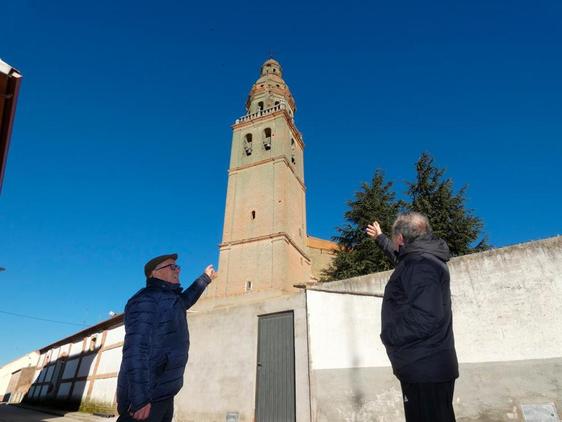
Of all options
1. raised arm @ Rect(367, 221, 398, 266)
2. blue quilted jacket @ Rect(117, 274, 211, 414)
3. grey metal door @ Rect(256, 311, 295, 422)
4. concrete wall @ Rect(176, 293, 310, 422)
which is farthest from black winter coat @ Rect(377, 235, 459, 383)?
grey metal door @ Rect(256, 311, 295, 422)

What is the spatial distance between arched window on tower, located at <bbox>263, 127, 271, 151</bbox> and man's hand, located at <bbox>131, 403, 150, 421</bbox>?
26243 millimetres

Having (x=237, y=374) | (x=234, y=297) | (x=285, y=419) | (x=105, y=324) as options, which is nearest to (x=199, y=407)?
(x=237, y=374)

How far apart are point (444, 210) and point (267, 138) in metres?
15.1

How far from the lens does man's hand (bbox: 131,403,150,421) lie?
2.16 m

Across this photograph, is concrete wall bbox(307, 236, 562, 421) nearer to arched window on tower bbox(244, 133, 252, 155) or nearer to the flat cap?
the flat cap

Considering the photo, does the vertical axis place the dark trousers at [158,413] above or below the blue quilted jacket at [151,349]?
below

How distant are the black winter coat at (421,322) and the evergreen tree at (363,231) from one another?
16.8 meters

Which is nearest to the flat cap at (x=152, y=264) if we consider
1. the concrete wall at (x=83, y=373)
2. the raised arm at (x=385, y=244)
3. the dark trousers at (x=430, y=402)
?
the raised arm at (x=385, y=244)

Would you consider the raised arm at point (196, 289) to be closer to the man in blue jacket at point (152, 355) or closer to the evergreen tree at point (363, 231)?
the man in blue jacket at point (152, 355)

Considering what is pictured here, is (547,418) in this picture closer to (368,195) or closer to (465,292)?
(465,292)

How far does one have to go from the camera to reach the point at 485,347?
6.55 metres

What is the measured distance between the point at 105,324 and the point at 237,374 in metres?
11.1

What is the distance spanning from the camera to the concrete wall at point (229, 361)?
8.08 m

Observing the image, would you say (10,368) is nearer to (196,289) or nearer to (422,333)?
(196,289)
